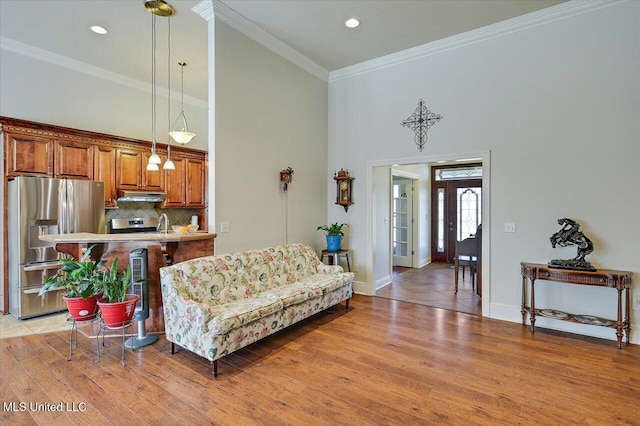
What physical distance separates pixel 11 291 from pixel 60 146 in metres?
1.97

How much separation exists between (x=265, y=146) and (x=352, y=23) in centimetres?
189

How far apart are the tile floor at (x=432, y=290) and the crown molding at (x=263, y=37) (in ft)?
12.5

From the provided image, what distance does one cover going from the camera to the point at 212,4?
3.61 metres

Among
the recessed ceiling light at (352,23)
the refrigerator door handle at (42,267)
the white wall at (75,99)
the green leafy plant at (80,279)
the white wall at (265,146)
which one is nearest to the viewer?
the green leafy plant at (80,279)

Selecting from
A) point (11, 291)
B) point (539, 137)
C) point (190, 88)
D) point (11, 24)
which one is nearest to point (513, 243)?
point (539, 137)

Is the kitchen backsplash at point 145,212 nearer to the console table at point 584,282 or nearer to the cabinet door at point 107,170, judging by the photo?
Answer: the cabinet door at point 107,170

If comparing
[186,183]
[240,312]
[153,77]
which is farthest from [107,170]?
[240,312]

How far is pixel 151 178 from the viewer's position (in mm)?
5492

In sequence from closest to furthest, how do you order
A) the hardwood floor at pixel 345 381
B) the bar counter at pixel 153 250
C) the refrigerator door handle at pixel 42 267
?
1. the hardwood floor at pixel 345 381
2. the bar counter at pixel 153 250
3. the refrigerator door handle at pixel 42 267

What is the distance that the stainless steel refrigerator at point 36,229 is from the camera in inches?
159

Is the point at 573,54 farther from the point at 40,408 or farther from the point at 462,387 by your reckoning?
the point at 40,408

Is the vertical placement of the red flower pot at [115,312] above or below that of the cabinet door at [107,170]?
below

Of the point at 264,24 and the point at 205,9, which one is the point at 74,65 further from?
the point at 264,24

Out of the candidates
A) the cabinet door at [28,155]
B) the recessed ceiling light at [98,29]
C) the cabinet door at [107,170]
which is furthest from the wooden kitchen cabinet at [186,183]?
the recessed ceiling light at [98,29]
